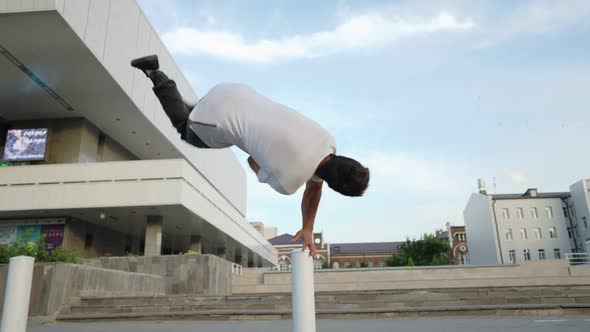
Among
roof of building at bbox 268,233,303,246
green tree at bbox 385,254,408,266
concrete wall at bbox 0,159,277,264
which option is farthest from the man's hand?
roof of building at bbox 268,233,303,246

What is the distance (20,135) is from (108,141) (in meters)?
4.93

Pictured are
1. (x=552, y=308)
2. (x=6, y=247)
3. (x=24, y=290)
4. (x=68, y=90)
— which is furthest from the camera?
(x=68, y=90)

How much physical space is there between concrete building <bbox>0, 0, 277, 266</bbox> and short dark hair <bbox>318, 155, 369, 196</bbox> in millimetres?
15276

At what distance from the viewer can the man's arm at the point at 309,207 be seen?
10.3ft

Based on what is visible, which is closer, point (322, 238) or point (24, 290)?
point (24, 290)

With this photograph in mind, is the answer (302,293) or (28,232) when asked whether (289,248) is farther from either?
(302,293)

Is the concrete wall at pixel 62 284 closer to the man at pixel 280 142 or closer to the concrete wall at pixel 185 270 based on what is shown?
the concrete wall at pixel 185 270

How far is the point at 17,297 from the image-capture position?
3.27m

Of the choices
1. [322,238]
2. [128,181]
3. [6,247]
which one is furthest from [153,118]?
[322,238]

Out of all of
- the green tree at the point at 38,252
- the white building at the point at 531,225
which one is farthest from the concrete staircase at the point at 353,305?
the white building at the point at 531,225

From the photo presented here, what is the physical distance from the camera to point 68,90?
1914 cm

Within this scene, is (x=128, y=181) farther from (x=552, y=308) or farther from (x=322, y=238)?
(x=322, y=238)

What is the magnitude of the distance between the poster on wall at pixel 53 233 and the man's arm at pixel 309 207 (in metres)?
21.5

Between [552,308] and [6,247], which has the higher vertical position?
[6,247]
